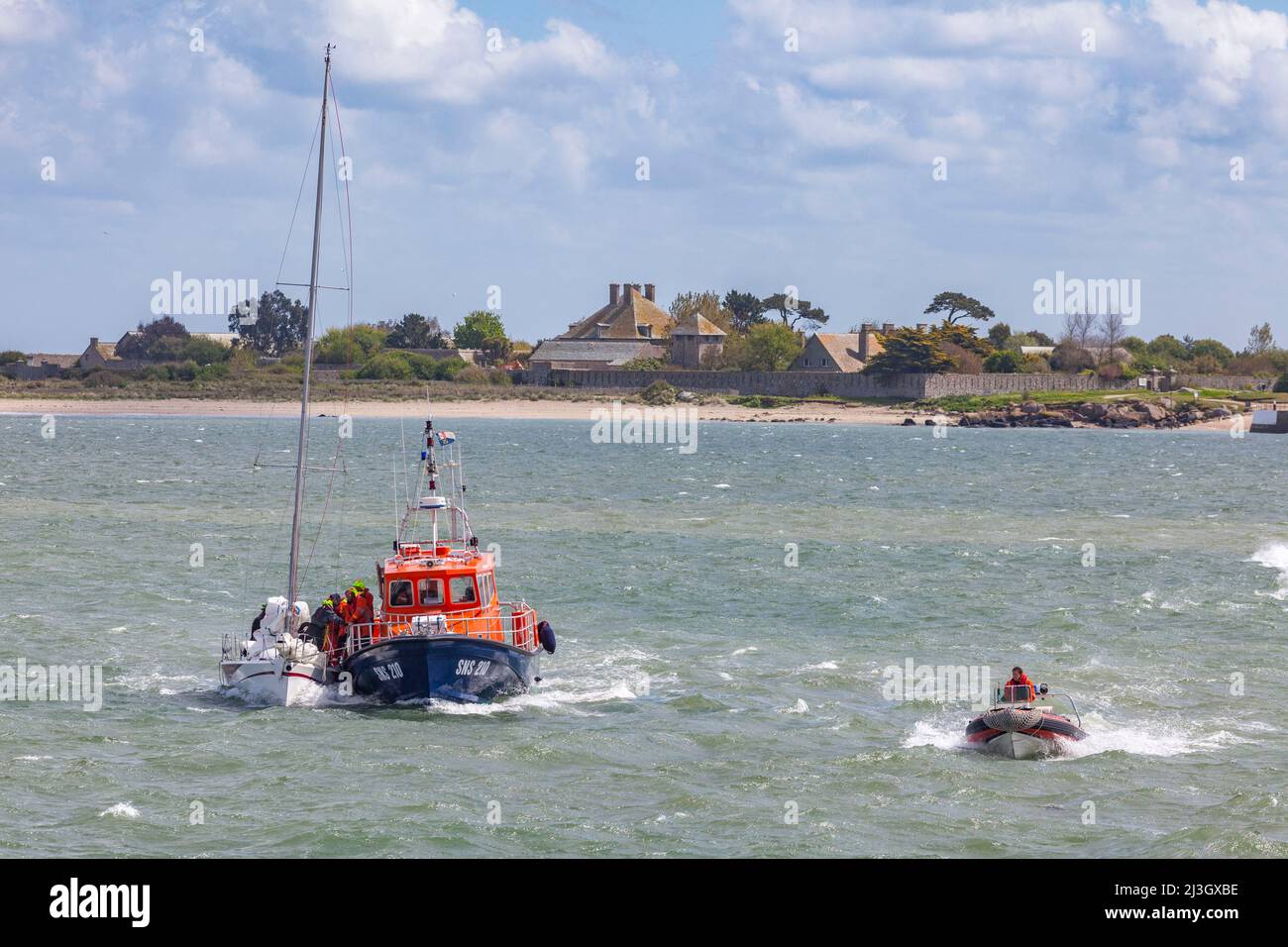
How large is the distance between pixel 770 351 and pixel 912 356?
23546 millimetres

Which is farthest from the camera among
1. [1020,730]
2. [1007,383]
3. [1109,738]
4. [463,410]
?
[1007,383]

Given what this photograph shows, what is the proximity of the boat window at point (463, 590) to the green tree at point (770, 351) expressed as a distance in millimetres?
161121

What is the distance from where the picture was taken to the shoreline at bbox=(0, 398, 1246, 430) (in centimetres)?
16450

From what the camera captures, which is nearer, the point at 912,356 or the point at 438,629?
the point at 438,629

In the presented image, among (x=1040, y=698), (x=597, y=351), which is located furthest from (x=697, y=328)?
(x=1040, y=698)

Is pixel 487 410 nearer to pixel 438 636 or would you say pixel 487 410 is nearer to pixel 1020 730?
pixel 438 636

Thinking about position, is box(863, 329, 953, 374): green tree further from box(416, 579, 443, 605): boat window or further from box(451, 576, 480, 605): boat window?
box(416, 579, 443, 605): boat window

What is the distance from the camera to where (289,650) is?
2900cm

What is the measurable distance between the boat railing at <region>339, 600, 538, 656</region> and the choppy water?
46.0 inches

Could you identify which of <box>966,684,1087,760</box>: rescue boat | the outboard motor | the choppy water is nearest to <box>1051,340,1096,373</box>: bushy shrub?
the choppy water

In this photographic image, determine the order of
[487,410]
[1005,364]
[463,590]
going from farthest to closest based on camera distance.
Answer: [1005,364] → [487,410] → [463,590]

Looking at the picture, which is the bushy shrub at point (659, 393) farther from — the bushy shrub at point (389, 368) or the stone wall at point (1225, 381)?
the stone wall at point (1225, 381)
